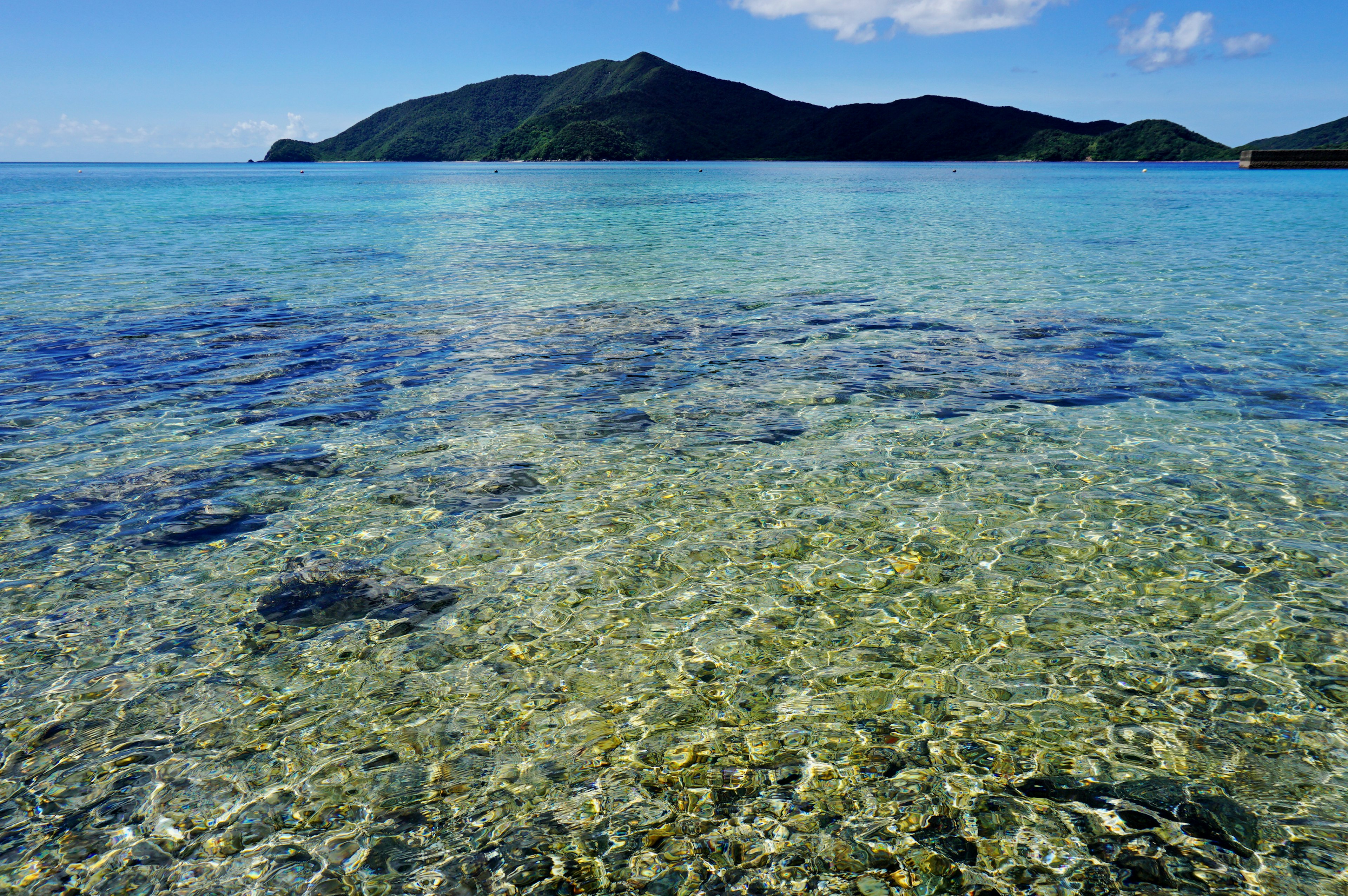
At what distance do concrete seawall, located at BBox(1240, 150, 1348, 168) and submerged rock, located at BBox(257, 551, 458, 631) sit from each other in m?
178

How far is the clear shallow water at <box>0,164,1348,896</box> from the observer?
4.59 meters

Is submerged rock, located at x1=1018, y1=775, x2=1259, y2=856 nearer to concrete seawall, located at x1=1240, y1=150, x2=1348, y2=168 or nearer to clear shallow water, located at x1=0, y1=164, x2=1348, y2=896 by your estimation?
clear shallow water, located at x1=0, y1=164, x2=1348, y2=896

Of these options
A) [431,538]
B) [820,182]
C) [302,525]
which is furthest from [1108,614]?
[820,182]

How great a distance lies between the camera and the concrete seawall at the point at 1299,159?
133 meters

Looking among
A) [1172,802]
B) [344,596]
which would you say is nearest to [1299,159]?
[1172,802]

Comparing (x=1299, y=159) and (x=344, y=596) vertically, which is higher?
(x=1299, y=159)

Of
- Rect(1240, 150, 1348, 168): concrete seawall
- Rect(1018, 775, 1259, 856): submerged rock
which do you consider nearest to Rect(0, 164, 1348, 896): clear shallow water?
Rect(1018, 775, 1259, 856): submerged rock

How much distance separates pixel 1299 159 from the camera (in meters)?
138

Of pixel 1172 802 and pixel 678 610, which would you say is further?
pixel 678 610

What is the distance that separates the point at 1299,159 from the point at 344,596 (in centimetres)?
18287

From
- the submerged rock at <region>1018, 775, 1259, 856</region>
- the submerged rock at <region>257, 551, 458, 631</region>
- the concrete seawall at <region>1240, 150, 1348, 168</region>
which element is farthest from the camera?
the concrete seawall at <region>1240, 150, 1348, 168</region>

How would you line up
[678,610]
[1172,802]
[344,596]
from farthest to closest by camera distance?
[344,596] < [678,610] < [1172,802]

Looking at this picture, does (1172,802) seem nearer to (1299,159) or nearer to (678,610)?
(678,610)

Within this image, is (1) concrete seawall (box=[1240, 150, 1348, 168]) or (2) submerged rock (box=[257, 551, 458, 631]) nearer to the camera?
(2) submerged rock (box=[257, 551, 458, 631])
